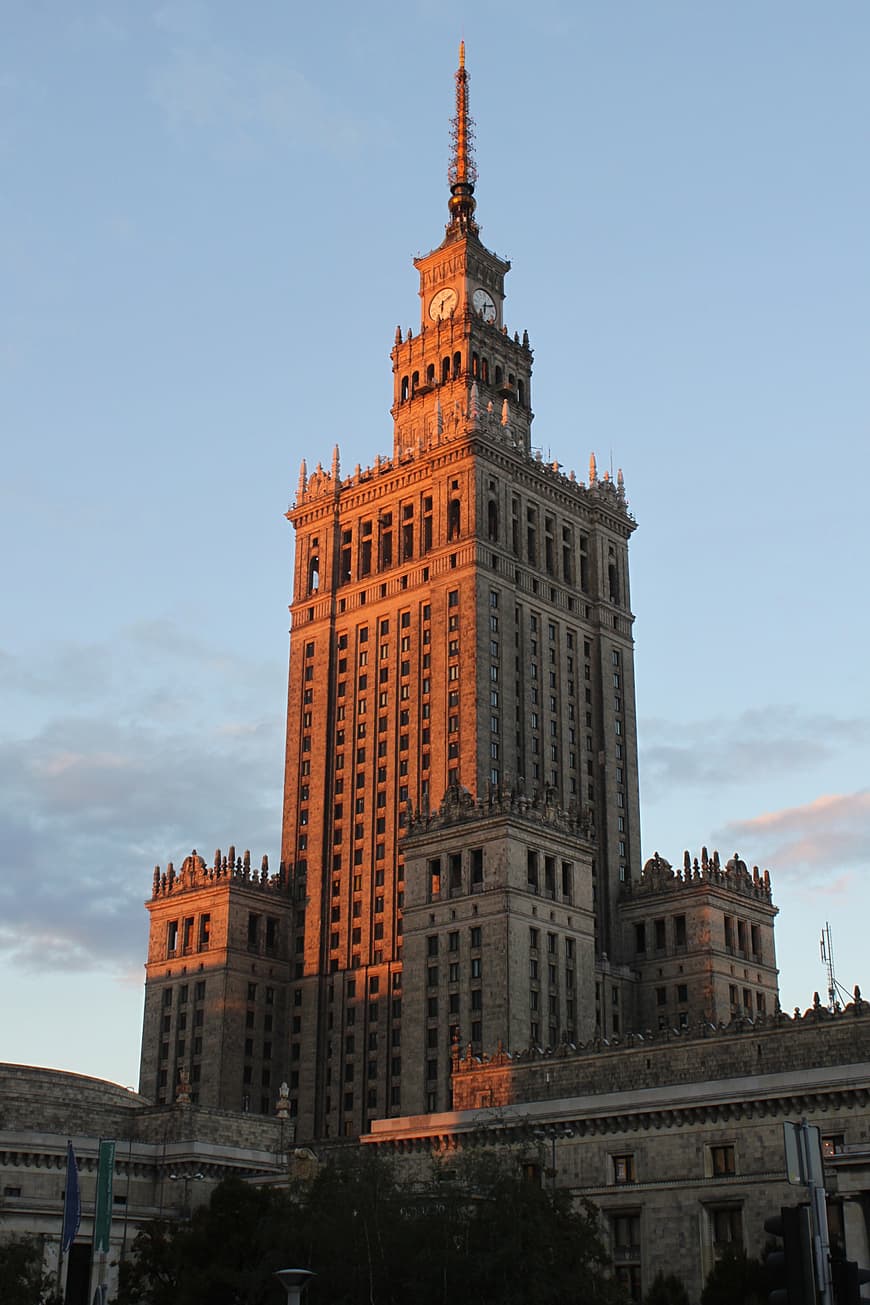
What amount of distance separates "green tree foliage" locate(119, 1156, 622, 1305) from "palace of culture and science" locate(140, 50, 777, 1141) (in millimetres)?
45287

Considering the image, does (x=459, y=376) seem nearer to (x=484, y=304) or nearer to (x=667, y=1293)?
(x=484, y=304)

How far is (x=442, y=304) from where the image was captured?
17225 cm

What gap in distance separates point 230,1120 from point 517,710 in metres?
48.6

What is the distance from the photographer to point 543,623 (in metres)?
150

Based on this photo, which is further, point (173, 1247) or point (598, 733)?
point (598, 733)

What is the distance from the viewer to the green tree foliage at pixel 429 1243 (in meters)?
65.2

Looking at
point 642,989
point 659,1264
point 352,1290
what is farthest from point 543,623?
point 352,1290

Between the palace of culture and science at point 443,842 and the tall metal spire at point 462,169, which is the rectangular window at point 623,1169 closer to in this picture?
the palace of culture and science at point 443,842

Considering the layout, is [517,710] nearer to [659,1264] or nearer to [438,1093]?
[438,1093]

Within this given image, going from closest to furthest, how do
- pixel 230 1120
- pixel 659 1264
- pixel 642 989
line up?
pixel 659 1264, pixel 230 1120, pixel 642 989

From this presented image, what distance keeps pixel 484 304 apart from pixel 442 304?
181 inches

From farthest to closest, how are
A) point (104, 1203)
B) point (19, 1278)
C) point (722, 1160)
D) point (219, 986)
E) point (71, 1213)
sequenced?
A: point (219, 986) < point (104, 1203) < point (71, 1213) < point (722, 1160) < point (19, 1278)

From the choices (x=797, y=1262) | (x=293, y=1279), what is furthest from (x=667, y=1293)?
(x=797, y=1262)

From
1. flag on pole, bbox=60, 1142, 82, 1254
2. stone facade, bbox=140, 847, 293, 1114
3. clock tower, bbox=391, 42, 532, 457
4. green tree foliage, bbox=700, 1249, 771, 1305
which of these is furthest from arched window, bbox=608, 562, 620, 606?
green tree foliage, bbox=700, 1249, 771, 1305
